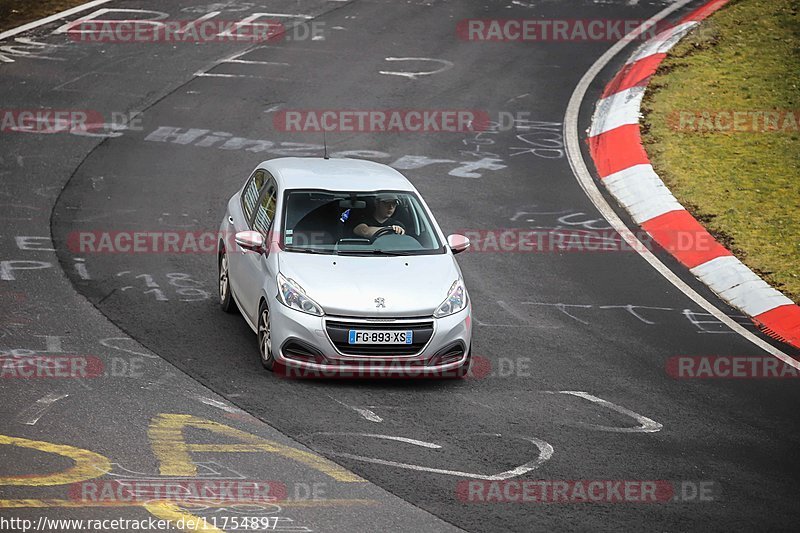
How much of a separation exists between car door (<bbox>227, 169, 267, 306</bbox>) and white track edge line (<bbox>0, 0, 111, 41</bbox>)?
11.6 metres

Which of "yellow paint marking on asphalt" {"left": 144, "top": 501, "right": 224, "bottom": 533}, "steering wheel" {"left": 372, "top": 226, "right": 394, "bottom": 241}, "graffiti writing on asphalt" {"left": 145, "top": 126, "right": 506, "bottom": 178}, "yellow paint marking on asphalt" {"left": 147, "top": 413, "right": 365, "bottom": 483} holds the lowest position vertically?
"yellow paint marking on asphalt" {"left": 144, "top": 501, "right": 224, "bottom": 533}

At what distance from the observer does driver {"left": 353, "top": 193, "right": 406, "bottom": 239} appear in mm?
11594

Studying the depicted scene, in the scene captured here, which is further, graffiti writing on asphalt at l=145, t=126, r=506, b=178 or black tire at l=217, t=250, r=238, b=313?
graffiti writing on asphalt at l=145, t=126, r=506, b=178

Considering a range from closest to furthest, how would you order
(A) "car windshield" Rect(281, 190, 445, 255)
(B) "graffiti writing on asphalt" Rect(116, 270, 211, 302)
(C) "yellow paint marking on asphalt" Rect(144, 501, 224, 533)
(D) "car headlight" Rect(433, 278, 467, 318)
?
(C) "yellow paint marking on asphalt" Rect(144, 501, 224, 533) < (D) "car headlight" Rect(433, 278, 467, 318) < (A) "car windshield" Rect(281, 190, 445, 255) < (B) "graffiti writing on asphalt" Rect(116, 270, 211, 302)

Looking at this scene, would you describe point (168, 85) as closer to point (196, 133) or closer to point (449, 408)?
point (196, 133)

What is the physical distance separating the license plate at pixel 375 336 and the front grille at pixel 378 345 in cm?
3

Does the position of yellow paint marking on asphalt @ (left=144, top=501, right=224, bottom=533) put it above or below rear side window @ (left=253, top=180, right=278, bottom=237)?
below

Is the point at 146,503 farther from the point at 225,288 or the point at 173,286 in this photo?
the point at 173,286

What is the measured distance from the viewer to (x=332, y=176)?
39.9ft

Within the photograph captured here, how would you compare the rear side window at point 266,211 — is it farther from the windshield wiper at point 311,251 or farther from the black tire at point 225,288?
the black tire at point 225,288

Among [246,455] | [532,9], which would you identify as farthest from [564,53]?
[246,455]

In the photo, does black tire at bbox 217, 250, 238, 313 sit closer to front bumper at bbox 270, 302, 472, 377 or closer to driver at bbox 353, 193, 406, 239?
driver at bbox 353, 193, 406, 239

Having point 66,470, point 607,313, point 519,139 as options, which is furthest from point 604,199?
point 66,470

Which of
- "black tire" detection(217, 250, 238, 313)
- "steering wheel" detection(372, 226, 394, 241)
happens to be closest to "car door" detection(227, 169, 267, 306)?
"black tire" detection(217, 250, 238, 313)
